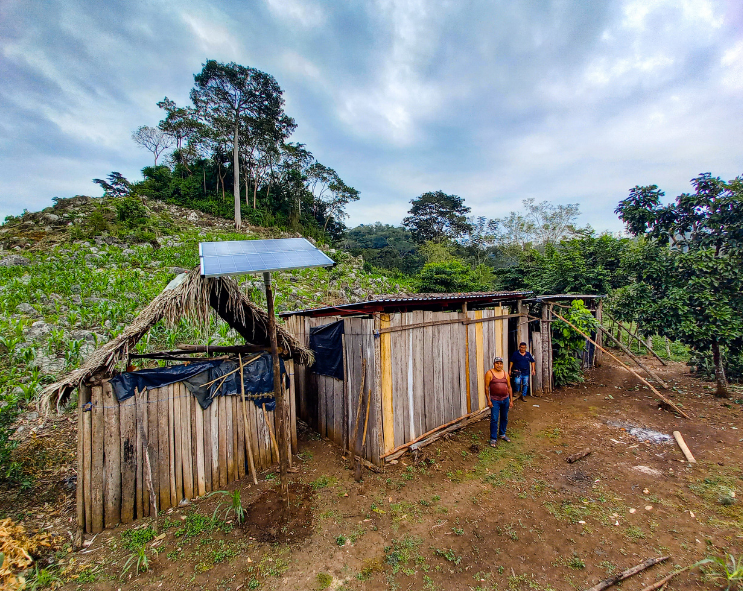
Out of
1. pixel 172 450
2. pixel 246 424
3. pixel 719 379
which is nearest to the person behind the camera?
pixel 172 450

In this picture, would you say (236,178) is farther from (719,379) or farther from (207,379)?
(719,379)

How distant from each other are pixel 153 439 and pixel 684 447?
26.7ft

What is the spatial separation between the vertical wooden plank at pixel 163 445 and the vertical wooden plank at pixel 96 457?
54 centimetres

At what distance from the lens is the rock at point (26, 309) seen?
8.50 metres

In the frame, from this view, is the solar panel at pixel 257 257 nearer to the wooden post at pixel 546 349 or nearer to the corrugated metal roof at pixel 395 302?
the corrugated metal roof at pixel 395 302

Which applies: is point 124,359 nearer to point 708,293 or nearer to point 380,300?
point 380,300

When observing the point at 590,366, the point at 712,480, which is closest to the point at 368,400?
the point at 712,480

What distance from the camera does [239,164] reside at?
31484 millimetres

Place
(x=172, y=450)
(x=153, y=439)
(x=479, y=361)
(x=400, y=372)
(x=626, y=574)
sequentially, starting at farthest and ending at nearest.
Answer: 1. (x=479, y=361)
2. (x=400, y=372)
3. (x=172, y=450)
4. (x=153, y=439)
5. (x=626, y=574)

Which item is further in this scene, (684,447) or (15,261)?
Result: (15,261)

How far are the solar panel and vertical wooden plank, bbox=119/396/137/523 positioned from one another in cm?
213

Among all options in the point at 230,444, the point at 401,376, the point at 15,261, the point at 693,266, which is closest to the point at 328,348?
the point at 401,376

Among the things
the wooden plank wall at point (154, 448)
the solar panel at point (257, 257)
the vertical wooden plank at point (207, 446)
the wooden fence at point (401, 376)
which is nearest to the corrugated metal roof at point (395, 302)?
the wooden fence at point (401, 376)

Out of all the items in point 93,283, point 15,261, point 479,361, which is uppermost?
point 15,261
